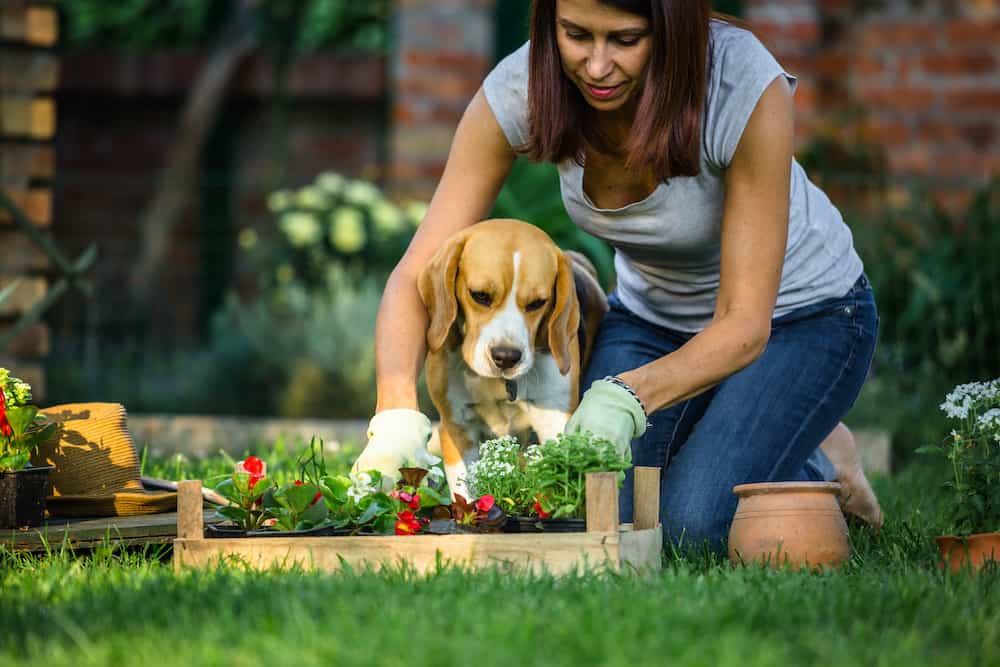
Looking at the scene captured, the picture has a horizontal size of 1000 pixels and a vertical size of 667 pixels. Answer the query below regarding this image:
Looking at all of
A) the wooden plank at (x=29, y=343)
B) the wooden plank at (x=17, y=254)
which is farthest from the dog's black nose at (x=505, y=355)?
Result: the wooden plank at (x=17, y=254)

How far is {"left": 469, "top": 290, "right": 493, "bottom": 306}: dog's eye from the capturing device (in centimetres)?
353

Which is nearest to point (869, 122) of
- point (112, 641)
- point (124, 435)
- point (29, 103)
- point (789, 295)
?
point (789, 295)

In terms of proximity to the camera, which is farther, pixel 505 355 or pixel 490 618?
pixel 505 355

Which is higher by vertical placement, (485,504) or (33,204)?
(33,204)

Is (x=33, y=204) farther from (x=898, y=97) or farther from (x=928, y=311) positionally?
(x=898, y=97)

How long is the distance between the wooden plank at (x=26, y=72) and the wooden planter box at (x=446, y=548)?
326 cm

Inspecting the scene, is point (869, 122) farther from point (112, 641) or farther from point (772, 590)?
point (112, 641)

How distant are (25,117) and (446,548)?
3.61 m

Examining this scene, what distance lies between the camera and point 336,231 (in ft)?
25.0

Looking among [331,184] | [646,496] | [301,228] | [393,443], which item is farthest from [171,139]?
[646,496]

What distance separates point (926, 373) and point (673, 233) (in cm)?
302

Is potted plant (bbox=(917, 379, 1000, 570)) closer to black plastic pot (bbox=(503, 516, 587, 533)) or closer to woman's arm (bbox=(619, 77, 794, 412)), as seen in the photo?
woman's arm (bbox=(619, 77, 794, 412))

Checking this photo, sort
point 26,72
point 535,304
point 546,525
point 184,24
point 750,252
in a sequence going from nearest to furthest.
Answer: point 546,525 < point 750,252 < point 535,304 < point 26,72 < point 184,24

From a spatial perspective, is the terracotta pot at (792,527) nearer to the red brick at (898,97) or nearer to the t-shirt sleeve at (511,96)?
the t-shirt sleeve at (511,96)
